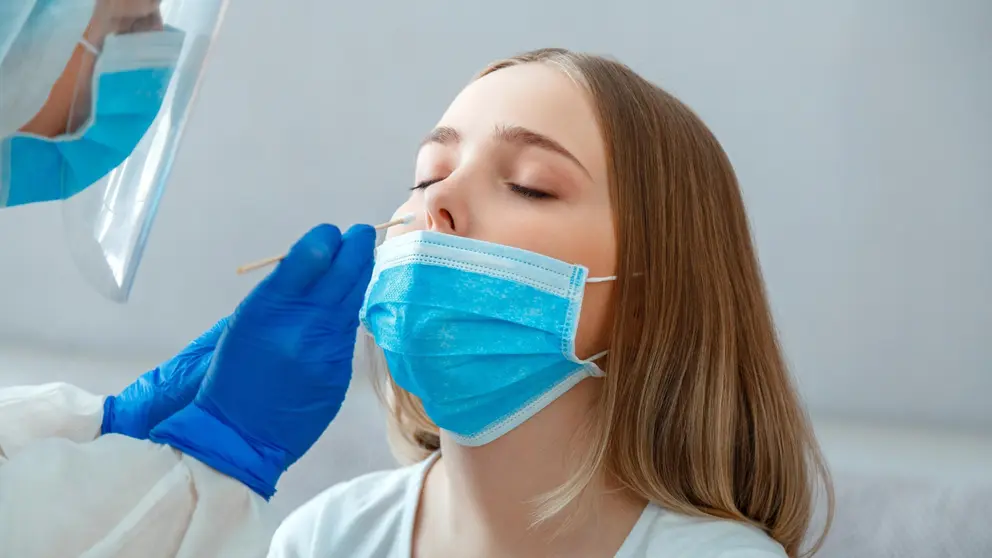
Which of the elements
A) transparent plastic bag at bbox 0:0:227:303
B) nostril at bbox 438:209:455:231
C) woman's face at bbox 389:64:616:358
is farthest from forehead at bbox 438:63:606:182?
→ transparent plastic bag at bbox 0:0:227:303

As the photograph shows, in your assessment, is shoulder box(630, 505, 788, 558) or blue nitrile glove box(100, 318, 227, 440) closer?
shoulder box(630, 505, 788, 558)

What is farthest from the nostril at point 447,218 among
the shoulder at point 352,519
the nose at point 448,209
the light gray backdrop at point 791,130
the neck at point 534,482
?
the light gray backdrop at point 791,130

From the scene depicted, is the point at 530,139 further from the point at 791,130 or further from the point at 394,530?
the point at 791,130

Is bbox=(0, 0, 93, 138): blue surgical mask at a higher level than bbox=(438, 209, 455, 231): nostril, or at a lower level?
higher

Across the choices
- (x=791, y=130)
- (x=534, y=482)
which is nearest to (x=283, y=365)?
(x=534, y=482)

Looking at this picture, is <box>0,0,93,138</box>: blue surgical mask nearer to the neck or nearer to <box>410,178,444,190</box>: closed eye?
<box>410,178,444,190</box>: closed eye

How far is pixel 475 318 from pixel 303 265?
239mm

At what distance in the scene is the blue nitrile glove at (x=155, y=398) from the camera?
4.11ft

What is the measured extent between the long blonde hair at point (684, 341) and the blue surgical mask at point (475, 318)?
103mm

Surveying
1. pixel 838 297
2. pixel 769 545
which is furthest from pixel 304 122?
pixel 769 545

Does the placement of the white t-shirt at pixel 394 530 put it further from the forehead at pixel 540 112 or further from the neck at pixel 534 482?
the forehead at pixel 540 112

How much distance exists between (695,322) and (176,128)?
763 mm

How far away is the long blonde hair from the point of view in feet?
3.80

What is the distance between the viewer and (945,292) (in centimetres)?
181
